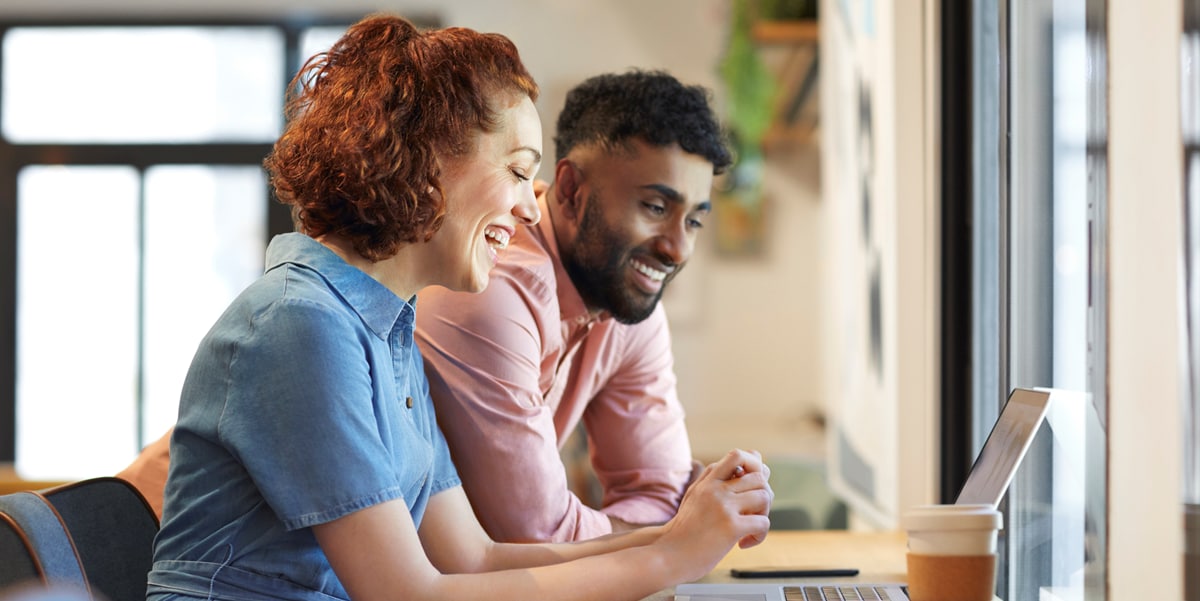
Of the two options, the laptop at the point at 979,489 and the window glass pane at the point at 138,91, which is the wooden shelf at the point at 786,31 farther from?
the window glass pane at the point at 138,91

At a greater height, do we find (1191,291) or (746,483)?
(1191,291)

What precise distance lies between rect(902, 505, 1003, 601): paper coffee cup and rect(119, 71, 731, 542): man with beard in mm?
556

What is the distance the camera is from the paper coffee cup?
97 cm

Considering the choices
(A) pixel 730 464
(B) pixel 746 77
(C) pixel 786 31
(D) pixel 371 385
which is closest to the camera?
(D) pixel 371 385

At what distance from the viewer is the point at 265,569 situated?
1.04 m

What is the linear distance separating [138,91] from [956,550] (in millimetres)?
5034

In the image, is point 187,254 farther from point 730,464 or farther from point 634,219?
point 730,464

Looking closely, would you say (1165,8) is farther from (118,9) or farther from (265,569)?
(118,9)

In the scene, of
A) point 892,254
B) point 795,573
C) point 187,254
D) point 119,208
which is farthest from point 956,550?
point 119,208

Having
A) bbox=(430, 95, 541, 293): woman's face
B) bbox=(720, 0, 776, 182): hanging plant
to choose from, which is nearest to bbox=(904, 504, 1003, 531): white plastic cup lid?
bbox=(430, 95, 541, 293): woman's face

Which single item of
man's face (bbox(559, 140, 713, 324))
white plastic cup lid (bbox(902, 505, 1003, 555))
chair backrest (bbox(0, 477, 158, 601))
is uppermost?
man's face (bbox(559, 140, 713, 324))

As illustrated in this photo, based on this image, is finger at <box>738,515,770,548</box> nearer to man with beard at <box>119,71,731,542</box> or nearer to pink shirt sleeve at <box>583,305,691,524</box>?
man with beard at <box>119,71,731,542</box>

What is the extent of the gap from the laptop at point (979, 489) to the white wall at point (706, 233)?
3974 millimetres

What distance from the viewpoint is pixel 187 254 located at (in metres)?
5.31
